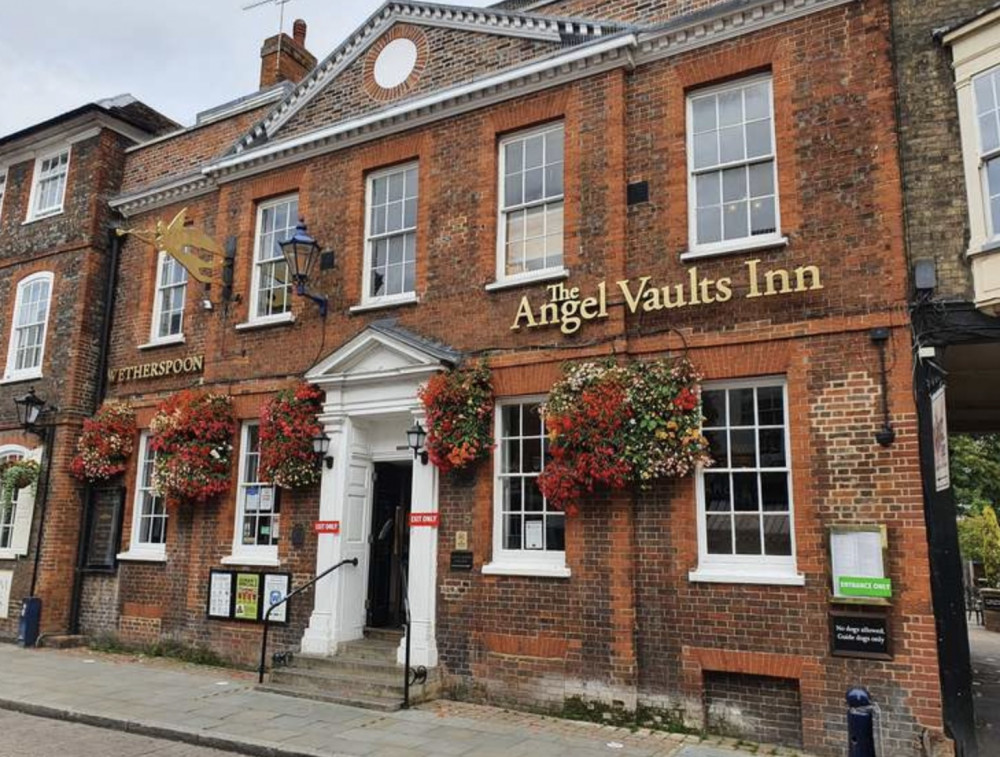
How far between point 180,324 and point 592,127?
7.93 m

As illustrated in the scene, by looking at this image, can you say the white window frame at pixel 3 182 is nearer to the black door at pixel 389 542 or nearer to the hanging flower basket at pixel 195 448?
the hanging flower basket at pixel 195 448

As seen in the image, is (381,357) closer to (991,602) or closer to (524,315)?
(524,315)

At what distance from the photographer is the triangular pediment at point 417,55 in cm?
1041

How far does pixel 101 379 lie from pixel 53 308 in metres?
1.74

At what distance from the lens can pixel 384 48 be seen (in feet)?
39.1

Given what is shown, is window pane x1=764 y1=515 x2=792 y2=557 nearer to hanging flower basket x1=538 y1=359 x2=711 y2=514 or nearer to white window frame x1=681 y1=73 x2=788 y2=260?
hanging flower basket x1=538 y1=359 x2=711 y2=514

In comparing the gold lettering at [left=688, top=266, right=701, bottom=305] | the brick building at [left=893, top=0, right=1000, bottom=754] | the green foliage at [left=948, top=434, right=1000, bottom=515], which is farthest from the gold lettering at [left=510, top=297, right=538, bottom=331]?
the green foliage at [left=948, top=434, right=1000, bottom=515]

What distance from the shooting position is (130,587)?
41.9ft

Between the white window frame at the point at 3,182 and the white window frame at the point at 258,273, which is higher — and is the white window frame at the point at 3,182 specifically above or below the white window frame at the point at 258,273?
above

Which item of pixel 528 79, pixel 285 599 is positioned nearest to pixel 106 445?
pixel 285 599

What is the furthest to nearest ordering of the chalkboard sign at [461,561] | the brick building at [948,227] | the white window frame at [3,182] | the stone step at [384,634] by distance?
the white window frame at [3,182] → the stone step at [384,634] → the chalkboard sign at [461,561] → the brick building at [948,227]

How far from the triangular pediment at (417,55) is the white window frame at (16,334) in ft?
16.6

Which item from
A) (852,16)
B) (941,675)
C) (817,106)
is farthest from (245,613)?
(852,16)

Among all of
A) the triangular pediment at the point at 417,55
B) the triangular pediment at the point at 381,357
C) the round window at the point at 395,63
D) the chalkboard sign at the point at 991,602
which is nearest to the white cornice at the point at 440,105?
the triangular pediment at the point at 417,55
